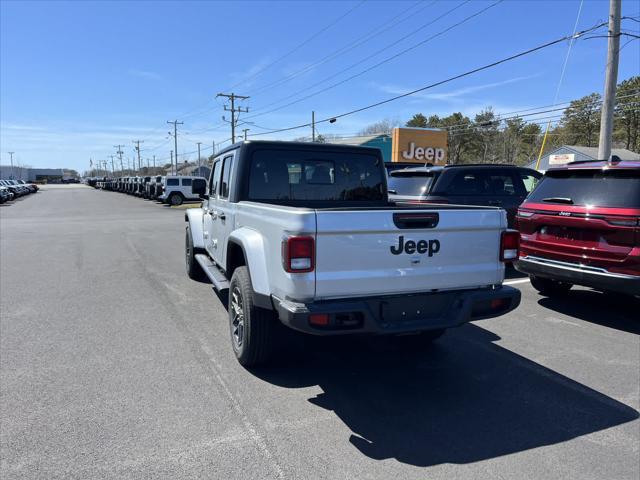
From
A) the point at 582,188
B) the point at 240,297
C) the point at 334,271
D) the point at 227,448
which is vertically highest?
the point at 582,188

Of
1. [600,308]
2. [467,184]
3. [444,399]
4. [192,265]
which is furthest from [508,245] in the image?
[192,265]

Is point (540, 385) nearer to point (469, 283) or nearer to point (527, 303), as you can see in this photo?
point (469, 283)

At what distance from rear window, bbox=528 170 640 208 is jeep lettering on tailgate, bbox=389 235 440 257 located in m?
3.16

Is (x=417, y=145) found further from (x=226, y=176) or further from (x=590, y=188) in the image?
(x=226, y=176)

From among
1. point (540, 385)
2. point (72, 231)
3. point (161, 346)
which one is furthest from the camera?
point (72, 231)

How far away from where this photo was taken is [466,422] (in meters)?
3.41

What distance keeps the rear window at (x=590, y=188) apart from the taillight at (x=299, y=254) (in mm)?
4197

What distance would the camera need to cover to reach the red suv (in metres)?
5.24

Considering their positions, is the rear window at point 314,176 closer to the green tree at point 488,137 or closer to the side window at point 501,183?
the side window at point 501,183

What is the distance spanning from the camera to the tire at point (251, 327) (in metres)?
3.95

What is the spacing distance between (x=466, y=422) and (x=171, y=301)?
4652mm

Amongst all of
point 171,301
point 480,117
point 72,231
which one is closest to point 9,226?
point 72,231

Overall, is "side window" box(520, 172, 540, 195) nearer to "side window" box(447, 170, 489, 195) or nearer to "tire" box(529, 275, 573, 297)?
"side window" box(447, 170, 489, 195)

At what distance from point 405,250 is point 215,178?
3582 millimetres
